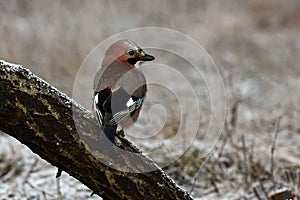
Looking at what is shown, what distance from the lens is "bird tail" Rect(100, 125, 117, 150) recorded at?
2.34 meters

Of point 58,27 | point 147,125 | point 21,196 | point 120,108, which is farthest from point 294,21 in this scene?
point 120,108

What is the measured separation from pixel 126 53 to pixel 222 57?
522 centimetres

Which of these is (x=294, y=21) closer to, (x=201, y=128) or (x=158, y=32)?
(x=158, y=32)

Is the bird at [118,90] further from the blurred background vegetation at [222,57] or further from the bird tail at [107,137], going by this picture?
the blurred background vegetation at [222,57]

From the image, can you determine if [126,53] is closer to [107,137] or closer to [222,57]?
[107,137]

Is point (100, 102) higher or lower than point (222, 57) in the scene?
lower

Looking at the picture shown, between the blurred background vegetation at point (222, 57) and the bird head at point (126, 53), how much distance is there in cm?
82

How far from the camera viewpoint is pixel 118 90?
271 centimetres

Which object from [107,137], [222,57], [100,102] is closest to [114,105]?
[100,102]

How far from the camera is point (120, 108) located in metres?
2.60

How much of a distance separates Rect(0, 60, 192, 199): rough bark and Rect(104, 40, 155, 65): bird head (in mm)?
704

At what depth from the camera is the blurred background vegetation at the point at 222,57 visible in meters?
4.24

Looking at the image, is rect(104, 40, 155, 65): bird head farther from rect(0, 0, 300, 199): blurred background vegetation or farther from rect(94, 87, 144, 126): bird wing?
rect(0, 0, 300, 199): blurred background vegetation

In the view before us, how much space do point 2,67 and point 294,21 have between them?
9.20m
